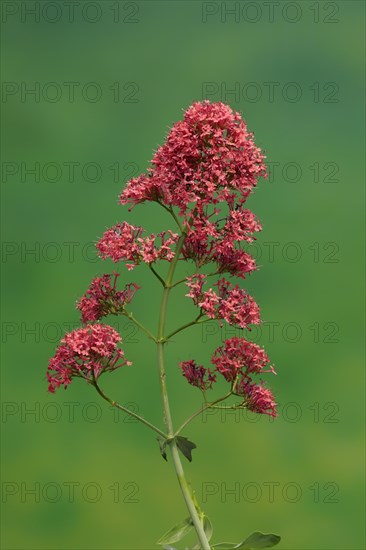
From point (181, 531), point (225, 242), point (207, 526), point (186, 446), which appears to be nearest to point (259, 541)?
point (207, 526)

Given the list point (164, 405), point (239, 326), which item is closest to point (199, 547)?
point (164, 405)

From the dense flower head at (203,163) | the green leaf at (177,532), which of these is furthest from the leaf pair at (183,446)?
the dense flower head at (203,163)

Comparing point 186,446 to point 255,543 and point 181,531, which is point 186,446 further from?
point 255,543

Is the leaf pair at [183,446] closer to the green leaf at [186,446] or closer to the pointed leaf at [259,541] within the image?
the green leaf at [186,446]

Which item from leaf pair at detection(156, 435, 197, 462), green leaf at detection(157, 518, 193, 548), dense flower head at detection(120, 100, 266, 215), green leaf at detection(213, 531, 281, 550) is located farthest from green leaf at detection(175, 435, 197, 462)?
dense flower head at detection(120, 100, 266, 215)

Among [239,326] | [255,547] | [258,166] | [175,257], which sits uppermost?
[258,166]

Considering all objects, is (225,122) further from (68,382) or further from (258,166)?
(68,382)
